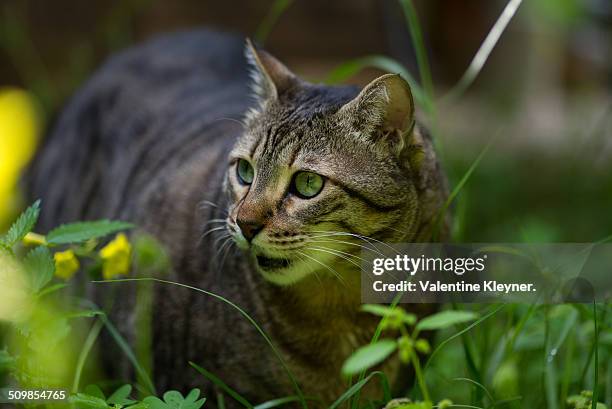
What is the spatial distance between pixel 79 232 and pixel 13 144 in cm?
144

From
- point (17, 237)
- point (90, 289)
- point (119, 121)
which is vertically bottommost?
point (90, 289)

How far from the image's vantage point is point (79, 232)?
1.53 metres

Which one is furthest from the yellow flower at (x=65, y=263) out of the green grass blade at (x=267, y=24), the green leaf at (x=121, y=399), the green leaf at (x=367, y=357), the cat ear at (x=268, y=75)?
the green grass blade at (x=267, y=24)

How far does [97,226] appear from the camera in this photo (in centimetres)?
156

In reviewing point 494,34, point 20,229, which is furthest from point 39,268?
point 494,34

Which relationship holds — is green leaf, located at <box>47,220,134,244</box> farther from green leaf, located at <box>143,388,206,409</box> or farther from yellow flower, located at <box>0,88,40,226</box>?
yellow flower, located at <box>0,88,40,226</box>

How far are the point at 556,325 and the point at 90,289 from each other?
132 centimetres

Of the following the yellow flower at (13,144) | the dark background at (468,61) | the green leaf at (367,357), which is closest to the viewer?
the green leaf at (367,357)

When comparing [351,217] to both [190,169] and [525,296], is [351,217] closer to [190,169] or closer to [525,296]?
[525,296]

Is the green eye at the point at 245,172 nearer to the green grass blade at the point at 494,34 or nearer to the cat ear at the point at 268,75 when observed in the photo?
the cat ear at the point at 268,75

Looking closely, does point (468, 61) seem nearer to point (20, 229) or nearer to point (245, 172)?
point (245, 172)

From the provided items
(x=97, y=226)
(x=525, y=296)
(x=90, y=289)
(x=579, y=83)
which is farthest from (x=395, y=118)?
(x=579, y=83)

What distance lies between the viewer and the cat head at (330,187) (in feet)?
5.22

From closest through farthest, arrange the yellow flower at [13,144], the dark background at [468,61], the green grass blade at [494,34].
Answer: the green grass blade at [494,34], the yellow flower at [13,144], the dark background at [468,61]
